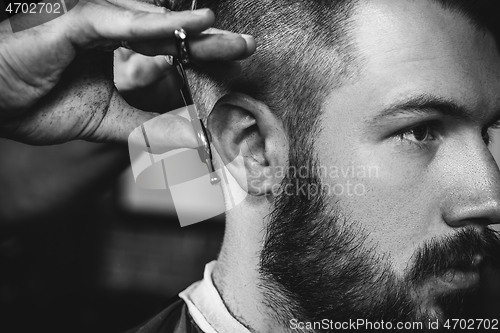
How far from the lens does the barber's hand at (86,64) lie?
4.17ft

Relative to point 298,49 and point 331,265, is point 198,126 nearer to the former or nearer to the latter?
point 298,49

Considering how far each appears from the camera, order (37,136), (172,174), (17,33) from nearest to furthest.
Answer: (17,33), (37,136), (172,174)

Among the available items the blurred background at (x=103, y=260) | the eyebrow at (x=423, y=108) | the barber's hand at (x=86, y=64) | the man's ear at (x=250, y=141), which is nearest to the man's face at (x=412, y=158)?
the eyebrow at (x=423, y=108)

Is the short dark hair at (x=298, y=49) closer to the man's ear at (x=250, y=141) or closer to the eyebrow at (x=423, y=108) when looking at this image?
the man's ear at (x=250, y=141)

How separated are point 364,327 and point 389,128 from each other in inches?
23.1

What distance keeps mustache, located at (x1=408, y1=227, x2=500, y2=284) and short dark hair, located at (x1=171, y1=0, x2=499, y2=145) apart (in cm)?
47

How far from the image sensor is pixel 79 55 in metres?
1.51

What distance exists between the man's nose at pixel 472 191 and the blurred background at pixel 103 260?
131 centimetres

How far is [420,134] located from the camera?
4.99ft

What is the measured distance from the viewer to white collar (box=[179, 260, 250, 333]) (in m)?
1.73

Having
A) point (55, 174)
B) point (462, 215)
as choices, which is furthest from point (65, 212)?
point (462, 215)

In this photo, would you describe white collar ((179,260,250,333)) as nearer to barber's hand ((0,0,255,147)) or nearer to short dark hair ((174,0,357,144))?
barber's hand ((0,0,255,147))

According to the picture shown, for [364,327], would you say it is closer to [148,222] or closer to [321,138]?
[321,138]

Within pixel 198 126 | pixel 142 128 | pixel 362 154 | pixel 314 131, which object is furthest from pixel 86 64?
pixel 362 154
